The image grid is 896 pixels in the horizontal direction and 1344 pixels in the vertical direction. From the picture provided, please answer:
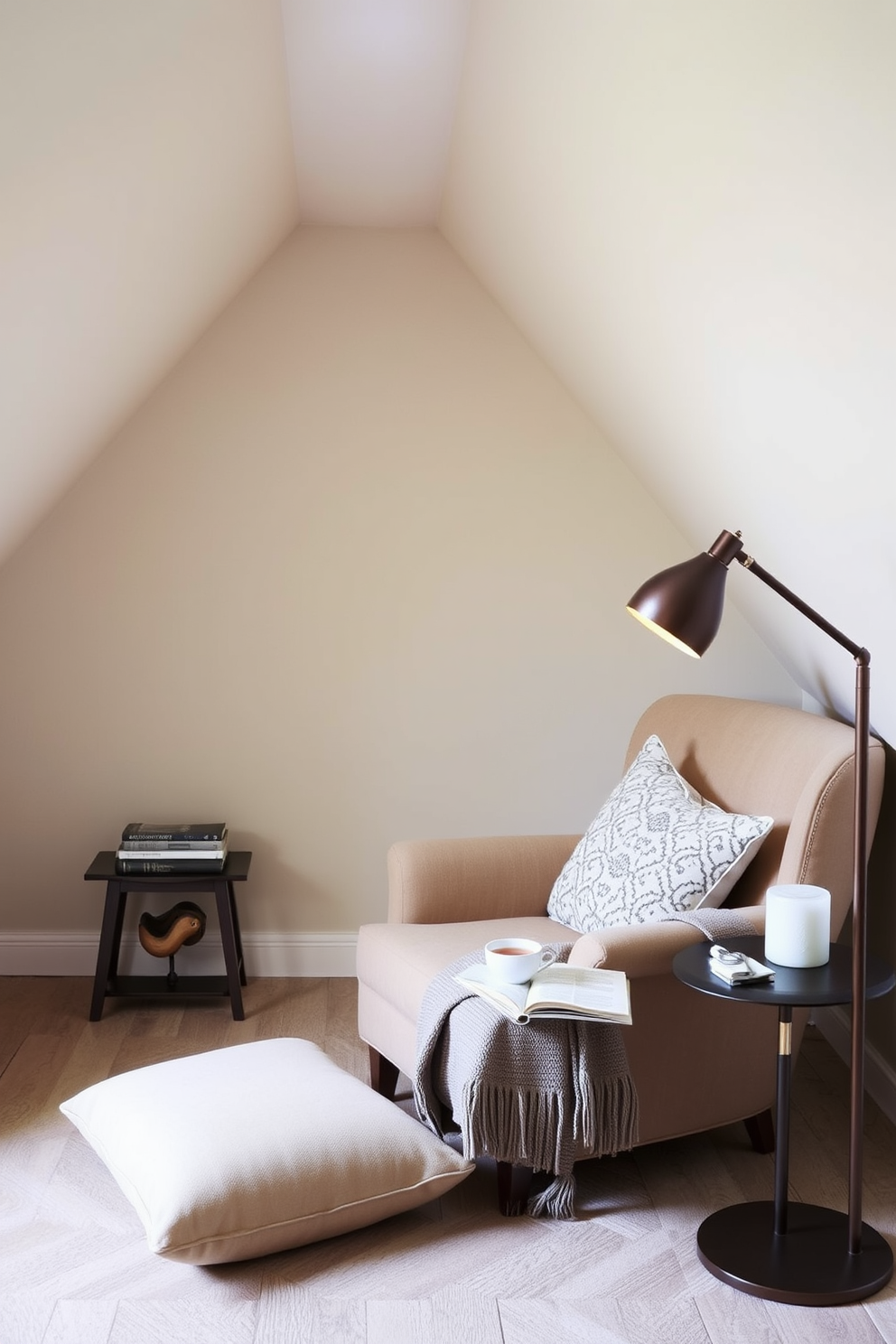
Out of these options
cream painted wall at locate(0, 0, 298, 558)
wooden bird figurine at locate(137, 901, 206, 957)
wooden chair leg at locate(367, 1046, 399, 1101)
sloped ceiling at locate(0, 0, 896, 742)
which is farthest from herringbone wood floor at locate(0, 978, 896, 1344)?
cream painted wall at locate(0, 0, 298, 558)

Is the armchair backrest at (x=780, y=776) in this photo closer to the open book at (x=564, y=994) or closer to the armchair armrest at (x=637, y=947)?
the armchair armrest at (x=637, y=947)

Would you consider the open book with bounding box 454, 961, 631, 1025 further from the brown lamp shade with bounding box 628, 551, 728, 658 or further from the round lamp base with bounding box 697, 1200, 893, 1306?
the brown lamp shade with bounding box 628, 551, 728, 658

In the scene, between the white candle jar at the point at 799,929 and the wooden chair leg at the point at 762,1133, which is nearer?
the white candle jar at the point at 799,929

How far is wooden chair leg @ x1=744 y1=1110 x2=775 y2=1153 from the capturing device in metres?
2.43

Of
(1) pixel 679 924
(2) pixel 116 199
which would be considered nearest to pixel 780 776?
(1) pixel 679 924

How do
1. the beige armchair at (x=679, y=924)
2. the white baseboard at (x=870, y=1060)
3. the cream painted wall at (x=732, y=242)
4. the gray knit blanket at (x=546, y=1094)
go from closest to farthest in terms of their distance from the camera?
1. the cream painted wall at (x=732, y=242)
2. the gray knit blanket at (x=546, y=1094)
3. the beige armchair at (x=679, y=924)
4. the white baseboard at (x=870, y=1060)

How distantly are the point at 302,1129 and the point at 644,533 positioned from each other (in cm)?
203

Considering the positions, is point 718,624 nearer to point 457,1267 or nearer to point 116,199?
point 457,1267

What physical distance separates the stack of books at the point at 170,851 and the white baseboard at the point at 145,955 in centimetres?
39

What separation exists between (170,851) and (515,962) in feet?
4.57

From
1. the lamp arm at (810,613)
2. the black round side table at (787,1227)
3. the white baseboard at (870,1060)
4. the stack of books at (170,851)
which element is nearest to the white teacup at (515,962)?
the black round side table at (787,1227)

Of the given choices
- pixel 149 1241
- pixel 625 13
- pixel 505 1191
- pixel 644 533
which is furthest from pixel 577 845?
pixel 625 13

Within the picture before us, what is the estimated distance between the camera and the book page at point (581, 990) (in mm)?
1964

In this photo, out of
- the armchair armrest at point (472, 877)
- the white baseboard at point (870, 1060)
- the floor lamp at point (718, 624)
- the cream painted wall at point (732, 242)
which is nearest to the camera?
the cream painted wall at point (732, 242)
